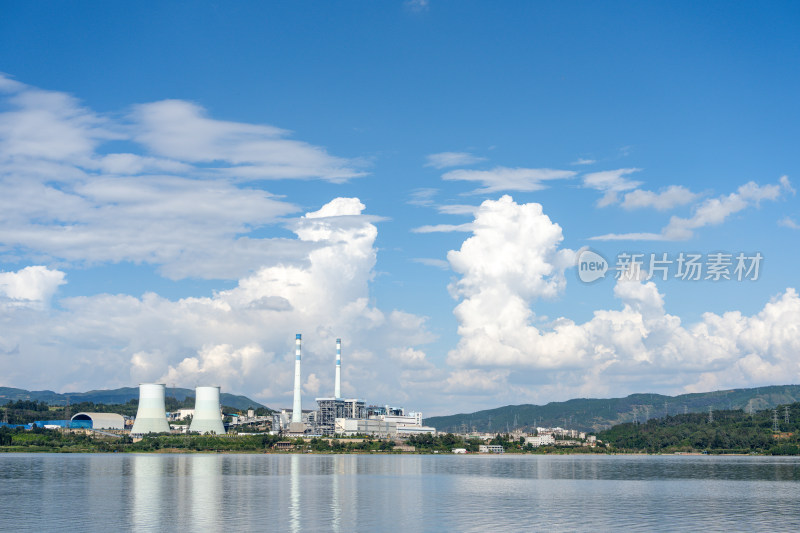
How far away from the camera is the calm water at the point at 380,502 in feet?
147

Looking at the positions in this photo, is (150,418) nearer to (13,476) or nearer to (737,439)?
(13,476)

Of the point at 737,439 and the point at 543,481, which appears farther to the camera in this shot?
the point at 737,439

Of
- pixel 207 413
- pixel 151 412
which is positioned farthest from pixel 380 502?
pixel 151 412

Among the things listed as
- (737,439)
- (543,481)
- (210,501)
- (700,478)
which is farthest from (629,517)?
(737,439)

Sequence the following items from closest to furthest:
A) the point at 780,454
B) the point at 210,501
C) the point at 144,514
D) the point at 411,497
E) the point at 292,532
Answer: the point at 292,532, the point at 144,514, the point at 210,501, the point at 411,497, the point at 780,454

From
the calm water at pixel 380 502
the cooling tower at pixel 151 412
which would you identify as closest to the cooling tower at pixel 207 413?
the cooling tower at pixel 151 412

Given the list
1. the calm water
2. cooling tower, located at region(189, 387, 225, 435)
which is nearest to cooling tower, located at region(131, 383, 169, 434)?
cooling tower, located at region(189, 387, 225, 435)

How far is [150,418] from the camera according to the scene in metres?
181

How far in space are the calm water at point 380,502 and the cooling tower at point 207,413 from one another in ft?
301

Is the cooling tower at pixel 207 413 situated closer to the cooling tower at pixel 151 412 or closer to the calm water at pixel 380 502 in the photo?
the cooling tower at pixel 151 412

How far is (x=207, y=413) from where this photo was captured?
7131 inches

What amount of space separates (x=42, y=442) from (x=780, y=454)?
17372 cm

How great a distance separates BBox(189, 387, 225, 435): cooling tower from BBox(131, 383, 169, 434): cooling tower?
760 centimetres

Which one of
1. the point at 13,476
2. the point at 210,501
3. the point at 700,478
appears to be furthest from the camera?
the point at 700,478
